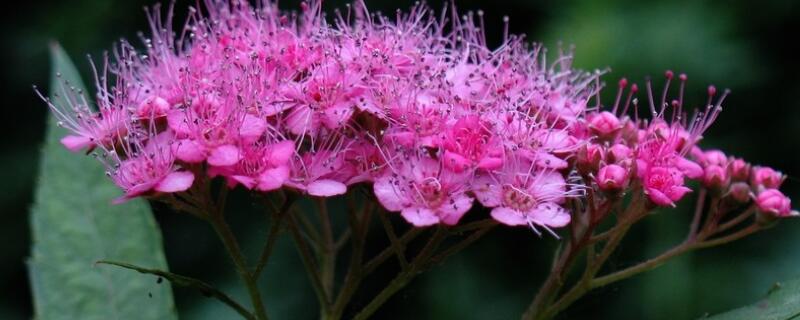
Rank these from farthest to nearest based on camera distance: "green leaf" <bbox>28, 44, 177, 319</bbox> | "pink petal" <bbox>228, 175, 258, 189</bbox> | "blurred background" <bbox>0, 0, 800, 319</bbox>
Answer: "blurred background" <bbox>0, 0, 800, 319</bbox>
"green leaf" <bbox>28, 44, 177, 319</bbox>
"pink petal" <bbox>228, 175, 258, 189</bbox>

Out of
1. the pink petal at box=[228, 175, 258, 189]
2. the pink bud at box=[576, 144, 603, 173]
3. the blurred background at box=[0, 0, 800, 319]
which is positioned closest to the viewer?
the pink petal at box=[228, 175, 258, 189]

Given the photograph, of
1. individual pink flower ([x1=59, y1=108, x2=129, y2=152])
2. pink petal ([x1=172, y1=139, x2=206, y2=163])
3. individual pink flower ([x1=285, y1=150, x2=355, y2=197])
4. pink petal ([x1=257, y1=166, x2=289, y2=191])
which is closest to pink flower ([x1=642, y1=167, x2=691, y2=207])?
individual pink flower ([x1=285, y1=150, x2=355, y2=197])

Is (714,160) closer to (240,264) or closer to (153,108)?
(240,264)

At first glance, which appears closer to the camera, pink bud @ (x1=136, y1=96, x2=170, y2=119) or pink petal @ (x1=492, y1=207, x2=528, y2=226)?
pink petal @ (x1=492, y1=207, x2=528, y2=226)

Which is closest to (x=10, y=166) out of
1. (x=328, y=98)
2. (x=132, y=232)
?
(x=132, y=232)

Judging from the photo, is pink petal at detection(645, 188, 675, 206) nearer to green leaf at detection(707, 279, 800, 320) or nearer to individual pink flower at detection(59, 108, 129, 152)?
green leaf at detection(707, 279, 800, 320)

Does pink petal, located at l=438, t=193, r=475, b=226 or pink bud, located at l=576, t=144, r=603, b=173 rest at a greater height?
pink bud, located at l=576, t=144, r=603, b=173

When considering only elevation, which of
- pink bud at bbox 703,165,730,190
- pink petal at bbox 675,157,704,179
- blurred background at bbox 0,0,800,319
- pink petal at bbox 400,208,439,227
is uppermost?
pink petal at bbox 400,208,439,227

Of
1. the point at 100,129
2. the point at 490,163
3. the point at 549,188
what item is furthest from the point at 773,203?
the point at 100,129

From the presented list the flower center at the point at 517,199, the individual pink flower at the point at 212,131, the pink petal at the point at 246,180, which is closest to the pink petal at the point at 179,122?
the individual pink flower at the point at 212,131
